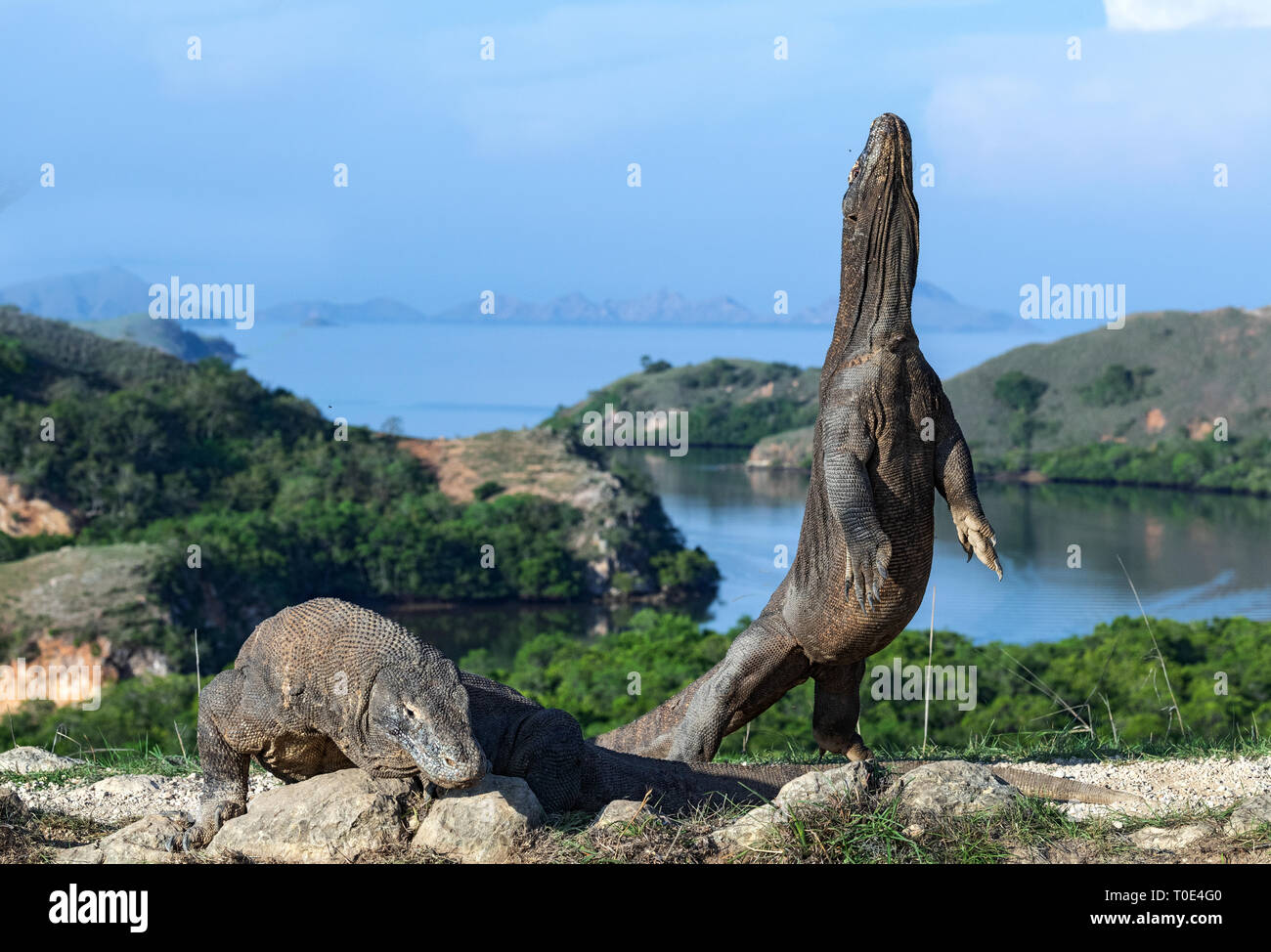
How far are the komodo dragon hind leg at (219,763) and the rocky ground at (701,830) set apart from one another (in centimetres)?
12

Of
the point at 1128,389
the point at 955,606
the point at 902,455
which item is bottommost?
the point at 955,606

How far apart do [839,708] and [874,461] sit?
1.69 meters

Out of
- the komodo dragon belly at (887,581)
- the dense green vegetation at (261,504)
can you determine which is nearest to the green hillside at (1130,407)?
the dense green vegetation at (261,504)

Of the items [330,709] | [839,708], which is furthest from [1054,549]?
[330,709]

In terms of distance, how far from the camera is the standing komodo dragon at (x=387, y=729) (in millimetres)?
5715

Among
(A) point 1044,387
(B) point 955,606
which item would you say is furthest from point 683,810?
(A) point 1044,387

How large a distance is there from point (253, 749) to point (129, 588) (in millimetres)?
23797

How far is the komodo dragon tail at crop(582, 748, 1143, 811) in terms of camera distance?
22.2 feet

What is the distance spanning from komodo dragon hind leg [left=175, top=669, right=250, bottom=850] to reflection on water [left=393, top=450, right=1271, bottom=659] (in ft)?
45.7

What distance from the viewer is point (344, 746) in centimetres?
Answer: 599

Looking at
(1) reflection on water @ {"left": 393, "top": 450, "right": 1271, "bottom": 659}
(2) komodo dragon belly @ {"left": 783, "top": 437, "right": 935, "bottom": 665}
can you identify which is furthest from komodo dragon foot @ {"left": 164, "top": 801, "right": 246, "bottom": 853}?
(1) reflection on water @ {"left": 393, "top": 450, "right": 1271, "bottom": 659}

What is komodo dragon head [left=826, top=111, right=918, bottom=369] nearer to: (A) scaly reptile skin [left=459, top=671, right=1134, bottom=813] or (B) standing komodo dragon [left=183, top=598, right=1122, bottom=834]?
(A) scaly reptile skin [left=459, top=671, right=1134, bottom=813]

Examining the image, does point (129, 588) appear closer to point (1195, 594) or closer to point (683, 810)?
point (1195, 594)

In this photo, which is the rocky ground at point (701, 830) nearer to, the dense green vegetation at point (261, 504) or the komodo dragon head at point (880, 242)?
the komodo dragon head at point (880, 242)
